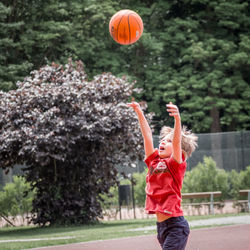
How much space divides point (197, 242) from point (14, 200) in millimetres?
9860

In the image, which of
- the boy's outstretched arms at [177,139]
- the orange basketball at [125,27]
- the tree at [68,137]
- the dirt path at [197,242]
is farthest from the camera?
the tree at [68,137]

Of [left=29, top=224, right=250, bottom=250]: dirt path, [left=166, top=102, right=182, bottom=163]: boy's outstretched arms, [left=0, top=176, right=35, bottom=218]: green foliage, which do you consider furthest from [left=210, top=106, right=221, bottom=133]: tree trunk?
[left=166, top=102, right=182, bottom=163]: boy's outstretched arms

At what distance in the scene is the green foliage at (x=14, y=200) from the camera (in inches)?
734

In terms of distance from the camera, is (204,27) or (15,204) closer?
(15,204)

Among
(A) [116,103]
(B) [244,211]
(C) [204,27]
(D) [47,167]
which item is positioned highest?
(C) [204,27]

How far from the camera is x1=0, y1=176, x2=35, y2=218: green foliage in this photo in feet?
61.2

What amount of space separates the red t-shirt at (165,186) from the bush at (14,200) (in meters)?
13.7

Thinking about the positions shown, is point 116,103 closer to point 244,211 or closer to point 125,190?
point 125,190

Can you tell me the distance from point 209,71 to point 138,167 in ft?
37.9

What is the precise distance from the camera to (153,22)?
33.1 meters

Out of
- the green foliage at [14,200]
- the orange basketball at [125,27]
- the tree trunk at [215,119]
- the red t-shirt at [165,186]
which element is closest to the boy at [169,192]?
the red t-shirt at [165,186]

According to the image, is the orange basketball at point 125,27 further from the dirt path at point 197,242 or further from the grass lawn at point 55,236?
the grass lawn at point 55,236

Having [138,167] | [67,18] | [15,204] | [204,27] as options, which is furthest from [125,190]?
[204,27]

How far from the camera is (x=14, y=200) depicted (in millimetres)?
18812
